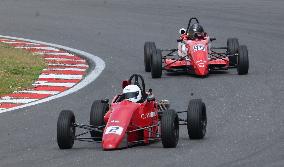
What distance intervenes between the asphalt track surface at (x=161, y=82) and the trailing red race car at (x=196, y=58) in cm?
Result: 21

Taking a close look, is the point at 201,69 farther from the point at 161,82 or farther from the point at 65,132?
the point at 65,132

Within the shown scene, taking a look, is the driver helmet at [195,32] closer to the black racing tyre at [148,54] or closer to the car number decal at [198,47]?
the car number decal at [198,47]

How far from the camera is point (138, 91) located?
16172 mm

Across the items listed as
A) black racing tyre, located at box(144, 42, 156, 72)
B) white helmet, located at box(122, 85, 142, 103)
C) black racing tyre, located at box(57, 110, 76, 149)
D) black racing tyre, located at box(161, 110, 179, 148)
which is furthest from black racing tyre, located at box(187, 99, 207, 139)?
black racing tyre, located at box(144, 42, 156, 72)

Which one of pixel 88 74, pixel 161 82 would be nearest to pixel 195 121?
pixel 161 82

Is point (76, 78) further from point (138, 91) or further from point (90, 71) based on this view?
point (138, 91)

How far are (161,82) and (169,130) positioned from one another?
757cm

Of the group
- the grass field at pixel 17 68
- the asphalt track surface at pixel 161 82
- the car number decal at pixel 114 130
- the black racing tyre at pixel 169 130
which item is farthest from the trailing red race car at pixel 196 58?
the car number decal at pixel 114 130

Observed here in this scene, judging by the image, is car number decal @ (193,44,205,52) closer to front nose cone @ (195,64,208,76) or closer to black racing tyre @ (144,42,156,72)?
front nose cone @ (195,64,208,76)

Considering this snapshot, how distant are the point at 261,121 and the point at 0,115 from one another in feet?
14.7

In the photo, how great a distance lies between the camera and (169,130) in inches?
600

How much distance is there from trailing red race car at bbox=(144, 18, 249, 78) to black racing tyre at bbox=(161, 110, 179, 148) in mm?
7493

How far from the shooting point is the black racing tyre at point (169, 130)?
15242 millimetres

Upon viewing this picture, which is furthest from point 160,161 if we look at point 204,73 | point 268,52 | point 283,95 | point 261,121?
point 268,52
